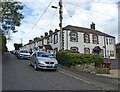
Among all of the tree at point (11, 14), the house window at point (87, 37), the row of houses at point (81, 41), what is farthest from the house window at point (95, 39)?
the tree at point (11, 14)

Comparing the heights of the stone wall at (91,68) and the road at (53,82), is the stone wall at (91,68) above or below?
above

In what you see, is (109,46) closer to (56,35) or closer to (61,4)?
(56,35)

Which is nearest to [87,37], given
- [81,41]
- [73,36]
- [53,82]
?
[81,41]

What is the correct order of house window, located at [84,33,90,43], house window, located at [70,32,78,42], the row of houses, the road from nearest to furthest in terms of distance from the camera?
the road
the row of houses
house window, located at [70,32,78,42]
house window, located at [84,33,90,43]

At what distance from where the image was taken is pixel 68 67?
77.4 ft

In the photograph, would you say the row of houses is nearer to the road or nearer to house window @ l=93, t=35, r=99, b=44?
house window @ l=93, t=35, r=99, b=44

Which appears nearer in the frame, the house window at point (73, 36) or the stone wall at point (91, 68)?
the stone wall at point (91, 68)

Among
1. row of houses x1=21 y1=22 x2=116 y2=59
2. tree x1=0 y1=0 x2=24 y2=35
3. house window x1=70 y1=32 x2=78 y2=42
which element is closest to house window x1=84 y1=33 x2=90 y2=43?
row of houses x1=21 y1=22 x2=116 y2=59

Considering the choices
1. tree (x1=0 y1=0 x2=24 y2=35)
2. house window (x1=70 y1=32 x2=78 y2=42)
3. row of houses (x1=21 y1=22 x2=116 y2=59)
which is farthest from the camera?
house window (x1=70 y1=32 x2=78 y2=42)

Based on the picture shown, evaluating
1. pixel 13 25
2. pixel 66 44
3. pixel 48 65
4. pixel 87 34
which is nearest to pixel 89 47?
pixel 87 34

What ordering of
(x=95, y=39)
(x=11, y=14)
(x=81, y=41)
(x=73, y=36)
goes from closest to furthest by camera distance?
(x=11, y=14) → (x=73, y=36) → (x=81, y=41) → (x=95, y=39)

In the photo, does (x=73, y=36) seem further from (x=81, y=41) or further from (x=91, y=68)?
(x=91, y=68)

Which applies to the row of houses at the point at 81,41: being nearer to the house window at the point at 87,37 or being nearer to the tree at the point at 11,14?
the house window at the point at 87,37

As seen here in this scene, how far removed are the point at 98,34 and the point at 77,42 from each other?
22.1 feet
